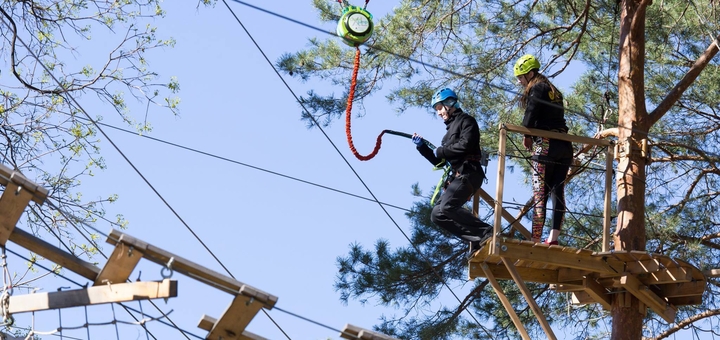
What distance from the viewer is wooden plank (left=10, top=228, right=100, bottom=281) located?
248 inches

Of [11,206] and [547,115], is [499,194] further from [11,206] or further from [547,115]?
[11,206]

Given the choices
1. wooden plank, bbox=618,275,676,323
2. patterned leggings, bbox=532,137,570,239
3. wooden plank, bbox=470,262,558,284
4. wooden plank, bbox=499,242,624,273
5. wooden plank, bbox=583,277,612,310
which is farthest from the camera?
wooden plank, bbox=583,277,612,310

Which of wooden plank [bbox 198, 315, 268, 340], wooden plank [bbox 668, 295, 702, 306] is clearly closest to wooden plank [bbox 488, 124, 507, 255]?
wooden plank [bbox 668, 295, 702, 306]

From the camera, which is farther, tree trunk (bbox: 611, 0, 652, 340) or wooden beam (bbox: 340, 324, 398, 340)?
tree trunk (bbox: 611, 0, 652, 340)

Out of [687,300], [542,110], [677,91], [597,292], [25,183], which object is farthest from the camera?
[677,91]

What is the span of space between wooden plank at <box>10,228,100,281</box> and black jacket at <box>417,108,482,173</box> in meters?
3.19

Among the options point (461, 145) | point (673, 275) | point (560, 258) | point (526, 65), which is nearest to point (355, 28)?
point (461, 145)

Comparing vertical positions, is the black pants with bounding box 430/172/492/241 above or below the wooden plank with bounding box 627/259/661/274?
below

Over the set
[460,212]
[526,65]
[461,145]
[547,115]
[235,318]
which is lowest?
[235,318]

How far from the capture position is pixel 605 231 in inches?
360

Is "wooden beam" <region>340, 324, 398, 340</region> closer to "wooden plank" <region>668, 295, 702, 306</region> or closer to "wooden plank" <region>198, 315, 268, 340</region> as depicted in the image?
"wooden plank" <region>198, 315, 268, 340</region>

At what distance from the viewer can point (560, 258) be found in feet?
29.2

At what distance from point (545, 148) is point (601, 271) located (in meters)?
1.05

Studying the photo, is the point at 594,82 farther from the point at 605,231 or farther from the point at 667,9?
the point at 605,231
